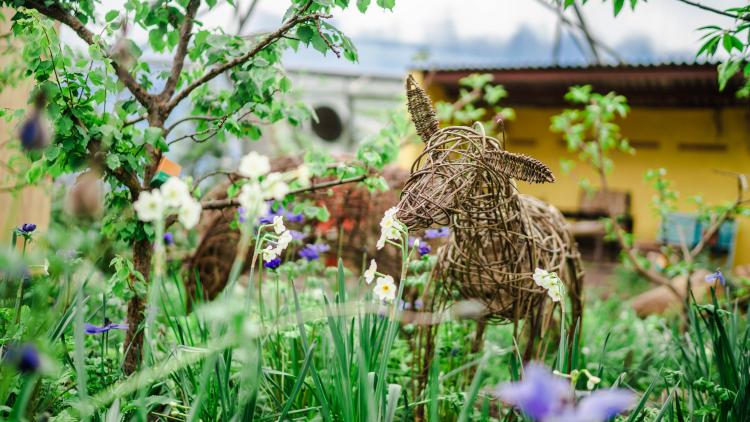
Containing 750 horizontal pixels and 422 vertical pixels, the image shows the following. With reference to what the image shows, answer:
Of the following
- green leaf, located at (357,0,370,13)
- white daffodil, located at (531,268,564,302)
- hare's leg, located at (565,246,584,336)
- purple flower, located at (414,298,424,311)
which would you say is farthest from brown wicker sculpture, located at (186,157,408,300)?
white daffodil, located at (531,268,564,302)

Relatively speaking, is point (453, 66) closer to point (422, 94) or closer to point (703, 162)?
point (703, 162)

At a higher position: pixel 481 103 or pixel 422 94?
pixel 481 103

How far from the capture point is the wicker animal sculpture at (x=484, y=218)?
5.97 ft

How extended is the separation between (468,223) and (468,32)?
337 inches

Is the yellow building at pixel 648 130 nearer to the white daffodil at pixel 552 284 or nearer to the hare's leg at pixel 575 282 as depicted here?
the hare's leg at pixel 575 282

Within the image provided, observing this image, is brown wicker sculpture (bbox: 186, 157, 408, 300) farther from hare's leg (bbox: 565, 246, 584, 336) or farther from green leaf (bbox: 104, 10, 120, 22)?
green leaf (bbox: 104, 10, 120, 22)

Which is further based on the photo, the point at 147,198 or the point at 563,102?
the point at 563,102

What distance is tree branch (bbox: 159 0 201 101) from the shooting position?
217cm

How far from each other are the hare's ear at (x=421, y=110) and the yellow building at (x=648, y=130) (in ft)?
16.8

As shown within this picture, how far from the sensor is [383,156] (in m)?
2.43

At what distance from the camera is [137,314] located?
6.88 ft

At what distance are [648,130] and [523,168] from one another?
7115 mm

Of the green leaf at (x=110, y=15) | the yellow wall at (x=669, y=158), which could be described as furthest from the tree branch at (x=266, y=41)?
the yellow wall at (x=669, y=158)

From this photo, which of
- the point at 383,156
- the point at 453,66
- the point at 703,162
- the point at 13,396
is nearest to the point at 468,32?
the point at 453,66
